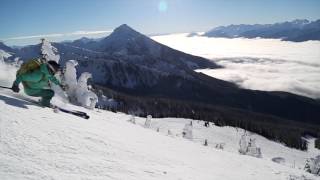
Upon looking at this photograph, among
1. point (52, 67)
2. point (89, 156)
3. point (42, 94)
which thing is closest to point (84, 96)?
point (42, 94)

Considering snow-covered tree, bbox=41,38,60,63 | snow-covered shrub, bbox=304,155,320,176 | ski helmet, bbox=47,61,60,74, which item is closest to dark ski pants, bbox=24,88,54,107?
ski helmet, bbox=47,61,60,74

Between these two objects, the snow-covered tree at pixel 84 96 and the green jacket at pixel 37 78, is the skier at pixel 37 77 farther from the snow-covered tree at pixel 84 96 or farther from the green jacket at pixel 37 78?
the snow-covered tree at pixel 84 96

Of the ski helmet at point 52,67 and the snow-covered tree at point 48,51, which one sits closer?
the ski helmet at point 52,67

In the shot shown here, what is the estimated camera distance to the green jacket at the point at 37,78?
52.3 ft

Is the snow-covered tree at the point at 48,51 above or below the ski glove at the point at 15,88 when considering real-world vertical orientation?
above

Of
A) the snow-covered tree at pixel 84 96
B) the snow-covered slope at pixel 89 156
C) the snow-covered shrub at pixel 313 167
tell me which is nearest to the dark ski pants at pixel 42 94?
the snow-covered slope at pixel 89 156

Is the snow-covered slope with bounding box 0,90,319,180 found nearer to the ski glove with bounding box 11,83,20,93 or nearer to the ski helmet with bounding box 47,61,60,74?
the ski glove with bounding box 11,83,20,93

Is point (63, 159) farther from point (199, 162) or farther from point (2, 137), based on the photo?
point (199, 162)

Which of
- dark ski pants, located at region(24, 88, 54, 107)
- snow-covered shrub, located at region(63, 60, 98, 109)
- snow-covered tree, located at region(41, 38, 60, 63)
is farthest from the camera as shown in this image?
snow-covered tree, located at region(41, 38, 60, 63)

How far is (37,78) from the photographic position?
16.3 meters

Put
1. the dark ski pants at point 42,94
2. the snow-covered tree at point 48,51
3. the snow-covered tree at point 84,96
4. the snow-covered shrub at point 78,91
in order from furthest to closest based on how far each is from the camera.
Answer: the snow-covered tree at point 48,51
the snow-covered shrub at point 78,91
the snow-covered tree at point 84,96
the dark ski pants at point 42,94

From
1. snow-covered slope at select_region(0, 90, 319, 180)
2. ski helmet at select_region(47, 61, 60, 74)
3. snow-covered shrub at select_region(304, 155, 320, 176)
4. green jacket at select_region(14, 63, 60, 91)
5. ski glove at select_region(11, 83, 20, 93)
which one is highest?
ski helmet at select_region(47, 61, 60, 74)

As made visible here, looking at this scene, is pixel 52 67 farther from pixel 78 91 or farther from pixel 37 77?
pixel 78 91

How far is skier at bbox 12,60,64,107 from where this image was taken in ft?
52.5
